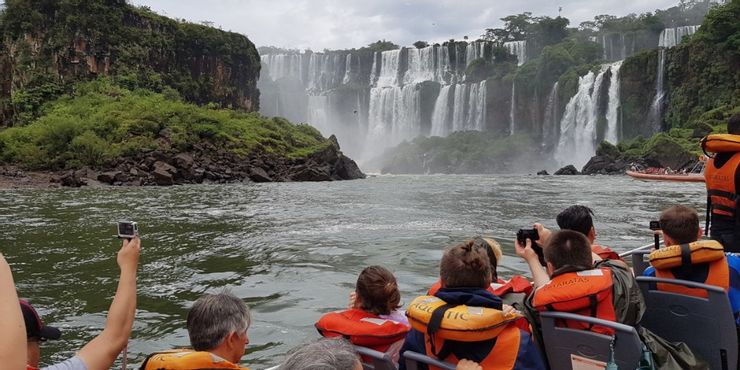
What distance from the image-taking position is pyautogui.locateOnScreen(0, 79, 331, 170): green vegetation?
118 feet

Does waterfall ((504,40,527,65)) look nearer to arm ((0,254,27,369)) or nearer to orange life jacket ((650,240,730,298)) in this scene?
orange life jacket ((650,240,730,298))

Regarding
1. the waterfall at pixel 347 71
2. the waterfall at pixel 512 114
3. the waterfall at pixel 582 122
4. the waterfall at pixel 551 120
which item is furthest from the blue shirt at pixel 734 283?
the waterfall at pixel 347 71

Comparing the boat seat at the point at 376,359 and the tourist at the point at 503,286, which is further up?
the tourist at the point at 503,286

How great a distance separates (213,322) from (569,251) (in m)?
1.82

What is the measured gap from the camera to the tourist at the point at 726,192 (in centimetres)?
441

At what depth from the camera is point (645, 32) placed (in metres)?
70.9

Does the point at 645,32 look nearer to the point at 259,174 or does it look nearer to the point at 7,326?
the point at 259,174

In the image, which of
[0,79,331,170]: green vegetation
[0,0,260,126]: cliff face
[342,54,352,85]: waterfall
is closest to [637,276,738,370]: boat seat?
[0,79,331,170]: green vegetation

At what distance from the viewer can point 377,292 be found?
3037mm

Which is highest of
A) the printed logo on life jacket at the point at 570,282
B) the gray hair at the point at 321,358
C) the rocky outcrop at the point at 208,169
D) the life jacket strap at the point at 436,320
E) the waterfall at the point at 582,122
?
the waterfall at the point at 582,122

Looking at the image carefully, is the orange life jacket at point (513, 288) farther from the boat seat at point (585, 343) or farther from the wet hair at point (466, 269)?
the wet hair at point (466, 269)

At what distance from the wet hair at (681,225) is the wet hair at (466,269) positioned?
5.32 feet

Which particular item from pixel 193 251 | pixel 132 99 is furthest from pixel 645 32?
pixel 193 251

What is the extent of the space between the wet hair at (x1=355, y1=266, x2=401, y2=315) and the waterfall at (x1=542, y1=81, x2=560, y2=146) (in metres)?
60.2
